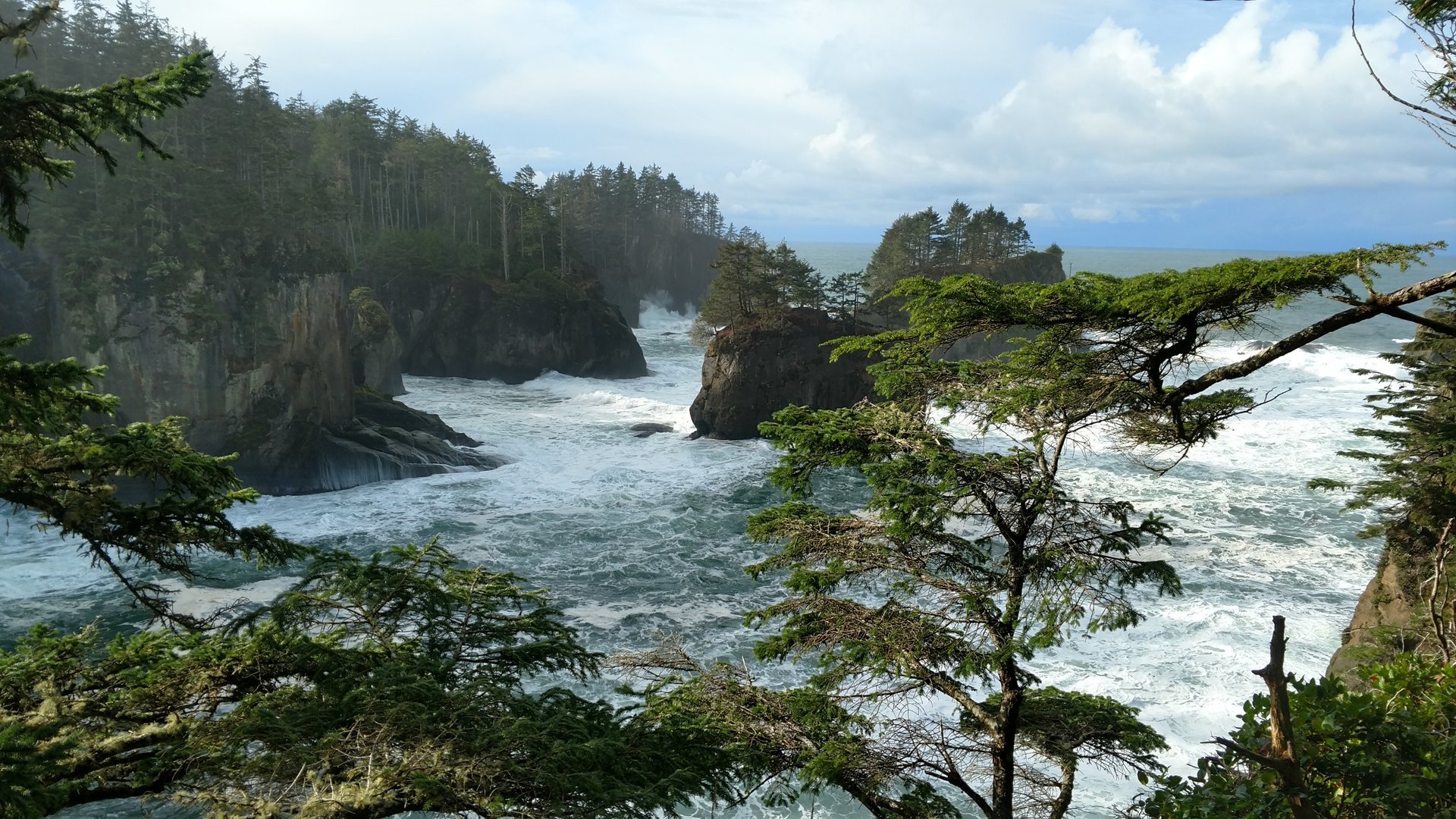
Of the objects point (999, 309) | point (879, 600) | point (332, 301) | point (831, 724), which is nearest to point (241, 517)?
point (332, 301)

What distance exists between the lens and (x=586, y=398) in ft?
161

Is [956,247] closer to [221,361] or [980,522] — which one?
[221,361]

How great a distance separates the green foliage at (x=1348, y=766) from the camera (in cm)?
378

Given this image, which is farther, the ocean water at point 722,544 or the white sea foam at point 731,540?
the white sea foam at point 731,540

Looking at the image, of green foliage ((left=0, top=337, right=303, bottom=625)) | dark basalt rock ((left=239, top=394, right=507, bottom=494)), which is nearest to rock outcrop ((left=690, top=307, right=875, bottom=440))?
dark basalt rock ((left=239, top=394, right=507, bottom=494))

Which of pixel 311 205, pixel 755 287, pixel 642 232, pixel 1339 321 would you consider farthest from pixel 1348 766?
pixel 642 232

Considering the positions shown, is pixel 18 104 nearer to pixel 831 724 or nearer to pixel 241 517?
pixel 831 724

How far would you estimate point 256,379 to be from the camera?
31.5 metres

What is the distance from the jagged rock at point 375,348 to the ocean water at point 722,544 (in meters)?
4.84

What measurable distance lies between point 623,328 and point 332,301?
80.7 ft

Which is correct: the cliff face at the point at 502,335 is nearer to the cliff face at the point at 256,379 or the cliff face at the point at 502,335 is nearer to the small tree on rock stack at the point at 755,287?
the small tree on rock stack at the point at 755,287

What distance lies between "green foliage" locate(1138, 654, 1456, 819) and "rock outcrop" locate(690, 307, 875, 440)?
3382 cm

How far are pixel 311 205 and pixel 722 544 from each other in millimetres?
28037

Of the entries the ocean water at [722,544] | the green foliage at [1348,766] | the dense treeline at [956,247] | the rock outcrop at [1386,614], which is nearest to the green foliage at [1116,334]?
the green foliage at [1348,766]
